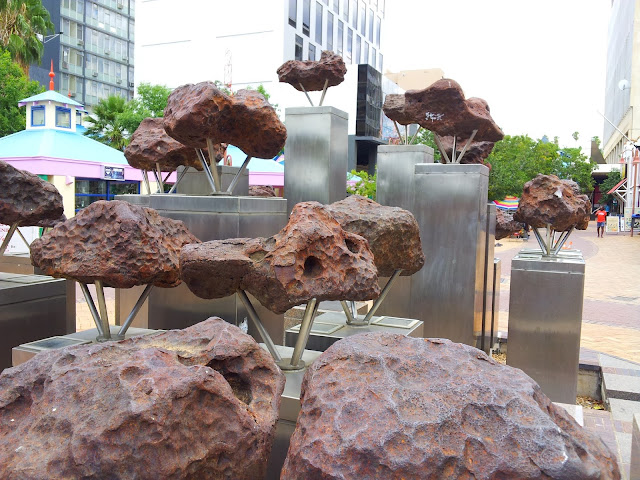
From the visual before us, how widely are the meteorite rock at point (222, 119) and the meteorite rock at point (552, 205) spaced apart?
116 inches

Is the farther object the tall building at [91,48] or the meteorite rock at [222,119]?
the tall building at [91,48]

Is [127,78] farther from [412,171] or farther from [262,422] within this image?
[262,422]

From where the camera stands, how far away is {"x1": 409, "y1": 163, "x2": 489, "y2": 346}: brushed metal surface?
6328mm

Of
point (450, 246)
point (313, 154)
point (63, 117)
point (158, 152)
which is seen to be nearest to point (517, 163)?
point (63, 117)

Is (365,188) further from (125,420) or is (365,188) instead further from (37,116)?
(125,420)

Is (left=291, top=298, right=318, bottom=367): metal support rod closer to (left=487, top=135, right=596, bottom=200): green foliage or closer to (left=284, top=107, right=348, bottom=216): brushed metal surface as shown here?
(left=284, top=107, right=348, bottom=216): brushed metal surface

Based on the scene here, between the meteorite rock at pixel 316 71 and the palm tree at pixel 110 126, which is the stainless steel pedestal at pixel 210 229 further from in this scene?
the palm tree at pixel 110 126

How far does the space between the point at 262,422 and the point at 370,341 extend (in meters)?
0.45

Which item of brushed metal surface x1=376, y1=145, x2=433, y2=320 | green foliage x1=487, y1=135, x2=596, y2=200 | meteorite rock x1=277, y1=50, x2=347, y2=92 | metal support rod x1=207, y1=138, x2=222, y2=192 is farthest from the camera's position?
green foliage x1=487, y1=135, x2=596, y2=200

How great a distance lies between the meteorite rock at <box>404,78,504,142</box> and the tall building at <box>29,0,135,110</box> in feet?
141

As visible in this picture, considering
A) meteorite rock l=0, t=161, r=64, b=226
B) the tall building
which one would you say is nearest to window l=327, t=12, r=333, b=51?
the tall building

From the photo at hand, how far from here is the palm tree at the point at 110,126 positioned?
23062 millimetres

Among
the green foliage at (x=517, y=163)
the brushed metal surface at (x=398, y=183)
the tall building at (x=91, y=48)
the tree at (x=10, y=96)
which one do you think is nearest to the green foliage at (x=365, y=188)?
the green foliage at (x=517, y=163)

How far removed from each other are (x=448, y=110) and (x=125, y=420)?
5.58m
